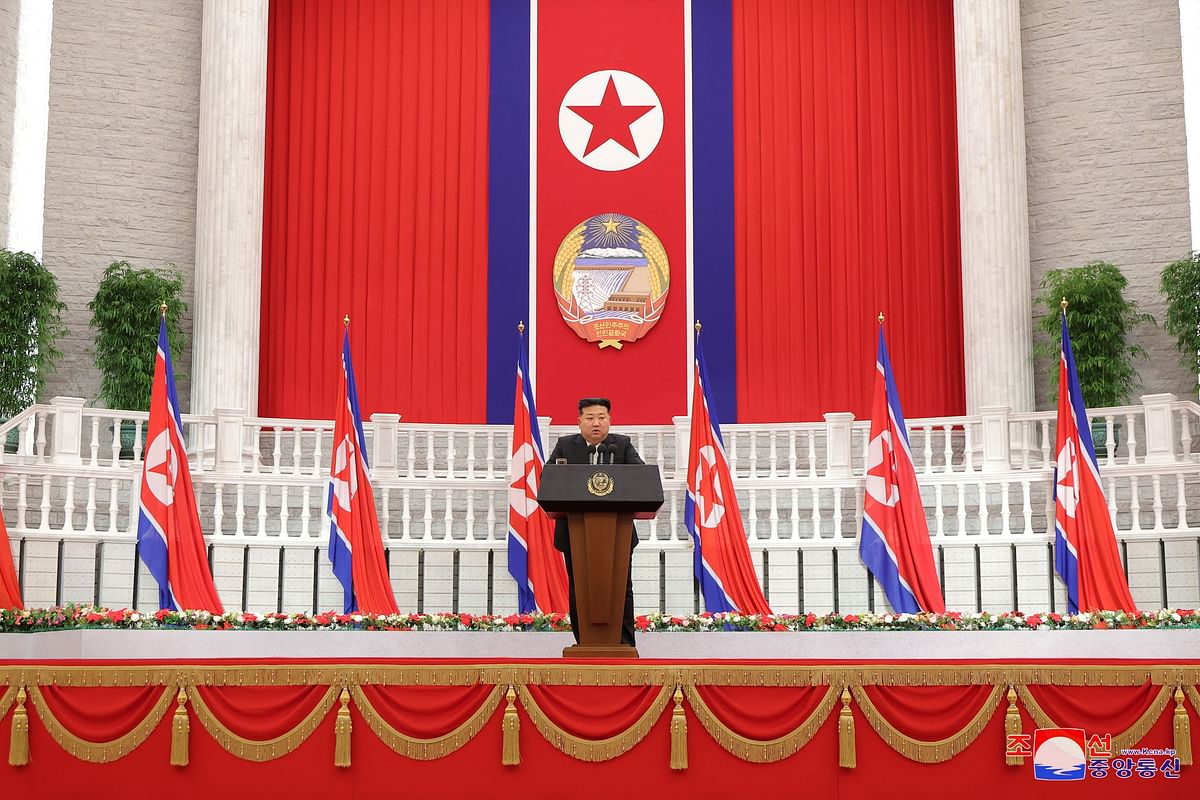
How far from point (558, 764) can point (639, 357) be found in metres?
10.2

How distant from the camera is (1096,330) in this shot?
14.2 meters

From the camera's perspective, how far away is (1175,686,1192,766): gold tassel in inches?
235

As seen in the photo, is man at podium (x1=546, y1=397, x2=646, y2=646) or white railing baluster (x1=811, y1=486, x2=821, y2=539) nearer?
man at podium (x1=546, y1=397, x2=646, y2=646)

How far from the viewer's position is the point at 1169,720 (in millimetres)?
6035

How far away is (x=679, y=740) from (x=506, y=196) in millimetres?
11198

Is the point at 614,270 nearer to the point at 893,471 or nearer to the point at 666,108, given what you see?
the point at 666,108

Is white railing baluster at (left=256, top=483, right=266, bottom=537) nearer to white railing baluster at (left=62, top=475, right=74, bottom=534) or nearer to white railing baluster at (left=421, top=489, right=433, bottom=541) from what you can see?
white railing baluster at (left=421, top=489, right=433, bottom=541)

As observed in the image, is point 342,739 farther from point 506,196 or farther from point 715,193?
point 715,193

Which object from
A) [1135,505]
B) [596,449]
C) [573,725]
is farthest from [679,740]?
[1135,505]

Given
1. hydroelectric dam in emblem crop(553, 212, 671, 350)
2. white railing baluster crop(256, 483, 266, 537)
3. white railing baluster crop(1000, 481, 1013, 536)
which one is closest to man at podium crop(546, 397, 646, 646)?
white railing baluster crop(256, 483, 266, 537)

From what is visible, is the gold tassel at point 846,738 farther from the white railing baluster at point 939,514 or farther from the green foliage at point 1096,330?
the green foliage at point 1096,330

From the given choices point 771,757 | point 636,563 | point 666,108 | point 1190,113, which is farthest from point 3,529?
point 1190,113

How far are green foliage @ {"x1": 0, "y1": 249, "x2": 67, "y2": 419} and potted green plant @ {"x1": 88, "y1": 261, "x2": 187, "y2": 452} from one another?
56 cm

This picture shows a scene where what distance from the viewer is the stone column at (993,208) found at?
1440cm
